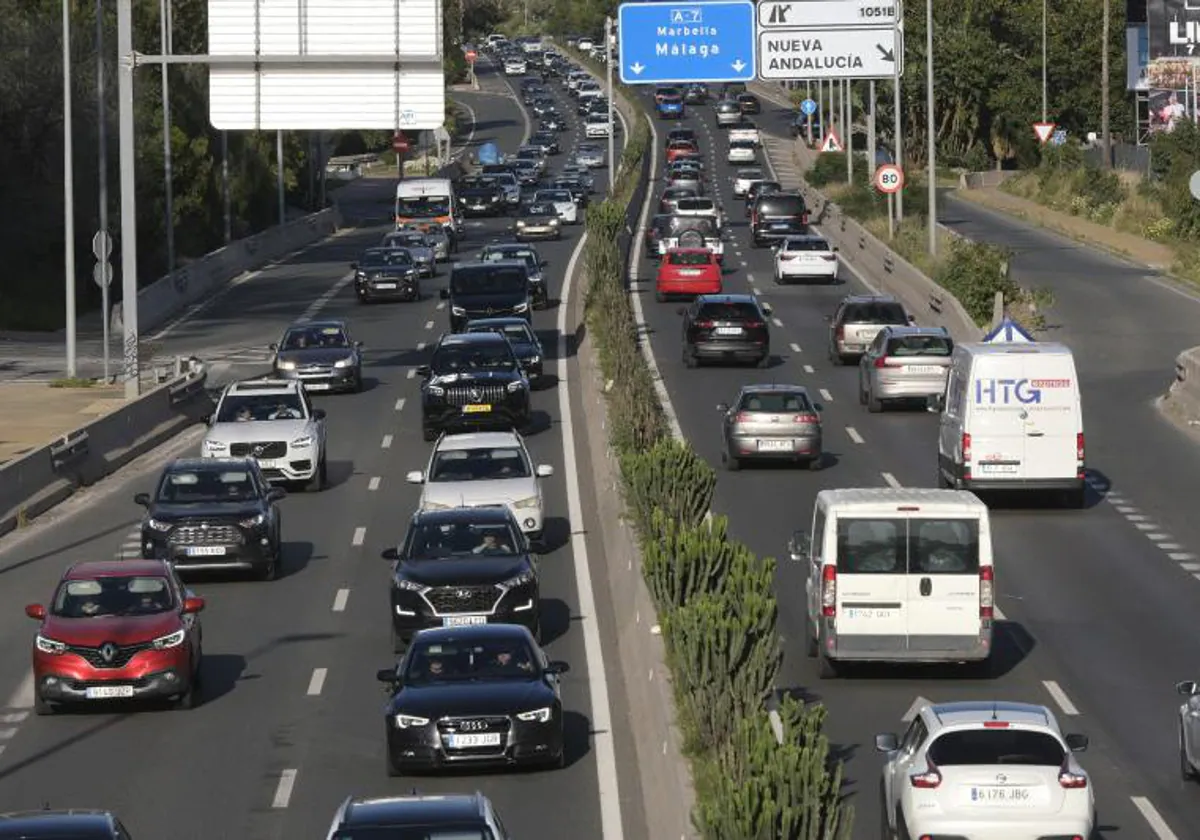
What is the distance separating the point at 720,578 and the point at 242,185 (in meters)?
80.6

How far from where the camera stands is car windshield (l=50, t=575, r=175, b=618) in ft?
76.7

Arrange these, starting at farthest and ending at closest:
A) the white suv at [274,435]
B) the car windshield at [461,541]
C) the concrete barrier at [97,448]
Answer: the white suv at [274,435] < the concrete barrier at [97,448] < the car windshield at [461,541]

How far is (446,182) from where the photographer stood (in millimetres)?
85188

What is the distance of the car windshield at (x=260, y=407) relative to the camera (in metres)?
38.5

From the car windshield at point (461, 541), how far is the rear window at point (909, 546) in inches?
177

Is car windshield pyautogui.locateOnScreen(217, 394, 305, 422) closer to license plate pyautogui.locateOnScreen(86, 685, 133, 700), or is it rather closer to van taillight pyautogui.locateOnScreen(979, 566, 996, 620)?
license plate pyautogui.locateOnScreen(86, 685, 133, 700)

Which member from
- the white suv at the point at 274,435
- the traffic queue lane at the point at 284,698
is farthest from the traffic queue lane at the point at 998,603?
the white suv at the point at 274,435

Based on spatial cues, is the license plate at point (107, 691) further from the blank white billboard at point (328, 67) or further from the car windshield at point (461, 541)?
the blank white billboard at point (328, 67)

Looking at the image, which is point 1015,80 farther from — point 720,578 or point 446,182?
point 720,578

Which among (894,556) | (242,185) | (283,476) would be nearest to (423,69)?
(283,476)

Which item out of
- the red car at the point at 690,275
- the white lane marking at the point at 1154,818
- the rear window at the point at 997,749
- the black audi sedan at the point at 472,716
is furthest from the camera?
the red car at the point at 690,275

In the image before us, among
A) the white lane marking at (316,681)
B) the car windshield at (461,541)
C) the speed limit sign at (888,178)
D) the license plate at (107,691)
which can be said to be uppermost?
the speed limit sign at (888,178)

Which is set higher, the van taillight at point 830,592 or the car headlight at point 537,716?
the van taillight at point 830,592

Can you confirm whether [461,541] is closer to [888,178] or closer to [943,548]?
[943,548]
